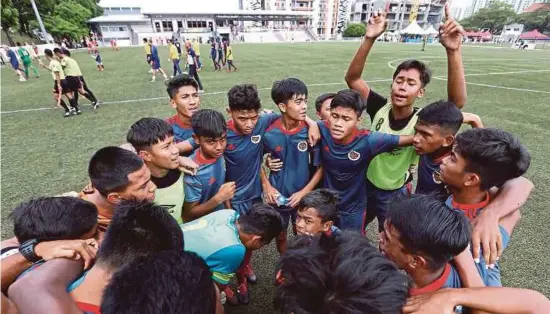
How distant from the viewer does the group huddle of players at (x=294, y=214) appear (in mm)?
1093

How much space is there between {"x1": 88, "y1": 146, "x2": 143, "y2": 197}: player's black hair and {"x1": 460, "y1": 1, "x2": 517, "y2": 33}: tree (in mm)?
97897

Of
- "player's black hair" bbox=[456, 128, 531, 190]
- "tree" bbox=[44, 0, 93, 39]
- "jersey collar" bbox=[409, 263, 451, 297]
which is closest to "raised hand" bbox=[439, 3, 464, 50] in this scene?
"player's black hair" bbox=[456, 128, 531, 190]

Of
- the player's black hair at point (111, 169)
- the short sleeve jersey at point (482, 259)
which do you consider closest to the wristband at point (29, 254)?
the player's black hair at point (111, 169)

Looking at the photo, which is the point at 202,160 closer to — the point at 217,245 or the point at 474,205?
the point at 217,245

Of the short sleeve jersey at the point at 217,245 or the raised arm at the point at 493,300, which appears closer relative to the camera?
the raised arm at the point at 493,300

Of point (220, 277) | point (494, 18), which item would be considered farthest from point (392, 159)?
point (494, 18)

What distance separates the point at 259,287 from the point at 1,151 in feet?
23.2

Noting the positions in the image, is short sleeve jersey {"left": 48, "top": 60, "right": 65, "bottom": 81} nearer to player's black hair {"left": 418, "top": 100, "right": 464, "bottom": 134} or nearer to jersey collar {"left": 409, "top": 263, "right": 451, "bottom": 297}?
player's black hair {"left": 418, "top": 100, "right": 464, "bottom": 134}

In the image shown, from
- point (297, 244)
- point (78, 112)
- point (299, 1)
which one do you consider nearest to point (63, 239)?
point (297, 244)

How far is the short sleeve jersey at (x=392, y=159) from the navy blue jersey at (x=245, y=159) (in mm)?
1132

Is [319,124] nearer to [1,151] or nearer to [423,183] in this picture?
[423,183]

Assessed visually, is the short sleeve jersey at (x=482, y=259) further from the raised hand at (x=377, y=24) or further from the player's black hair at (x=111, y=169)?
the player's black hair at (x=111, y=169)

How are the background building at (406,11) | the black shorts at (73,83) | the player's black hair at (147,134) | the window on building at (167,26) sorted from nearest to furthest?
the player's black hair at (147,134)
the black shorts at (73,83)
the window on building at (167,26)
the background building at (406,11)

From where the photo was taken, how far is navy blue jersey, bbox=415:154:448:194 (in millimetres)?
2535
